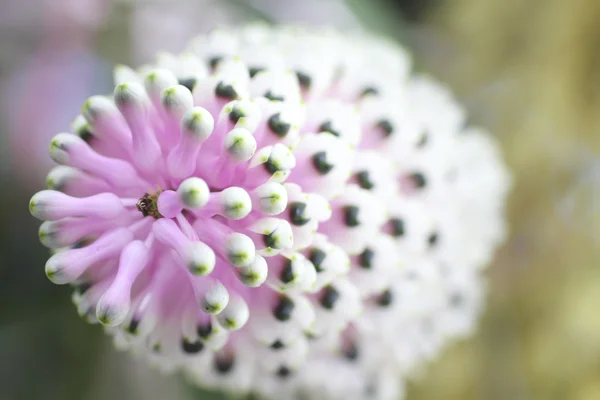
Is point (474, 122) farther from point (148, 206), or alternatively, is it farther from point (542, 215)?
point (148, 206)

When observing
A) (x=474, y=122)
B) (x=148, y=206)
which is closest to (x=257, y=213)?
(x=148, y=206)

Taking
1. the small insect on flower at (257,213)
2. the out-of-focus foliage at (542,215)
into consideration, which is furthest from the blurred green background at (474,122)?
the small insect on flower at (257,213)

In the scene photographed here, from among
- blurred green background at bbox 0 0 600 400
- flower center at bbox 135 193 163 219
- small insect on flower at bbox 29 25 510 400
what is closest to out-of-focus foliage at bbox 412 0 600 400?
blurred green background at bbox 0 0 600 400

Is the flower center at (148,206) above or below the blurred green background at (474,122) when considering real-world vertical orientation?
below

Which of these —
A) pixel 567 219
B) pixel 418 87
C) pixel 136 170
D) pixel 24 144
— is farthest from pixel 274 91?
pixel 567 219

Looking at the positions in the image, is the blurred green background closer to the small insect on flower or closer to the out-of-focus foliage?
the out-of-focus foliage

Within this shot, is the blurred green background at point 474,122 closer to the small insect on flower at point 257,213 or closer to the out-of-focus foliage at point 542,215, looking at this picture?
the out-of-focus foliage at point 542,215
